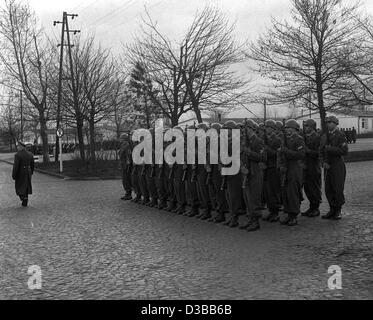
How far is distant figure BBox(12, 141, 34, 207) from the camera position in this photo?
49.4ft

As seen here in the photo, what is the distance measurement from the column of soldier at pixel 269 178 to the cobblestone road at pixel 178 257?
466 millimetres

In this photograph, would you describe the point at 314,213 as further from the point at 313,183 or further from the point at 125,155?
the point at 125,155

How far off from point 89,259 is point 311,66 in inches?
996

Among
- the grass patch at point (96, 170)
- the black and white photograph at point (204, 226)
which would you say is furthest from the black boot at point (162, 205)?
the grass patch at point (96, 170)

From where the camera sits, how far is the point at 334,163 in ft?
34.0

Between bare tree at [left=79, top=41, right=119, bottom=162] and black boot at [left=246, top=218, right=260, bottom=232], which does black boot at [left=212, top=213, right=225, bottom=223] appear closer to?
black boot at [left=246, top=218, right=260, bottom=232]

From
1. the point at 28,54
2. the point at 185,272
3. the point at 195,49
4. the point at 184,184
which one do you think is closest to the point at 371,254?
the point at 185,272

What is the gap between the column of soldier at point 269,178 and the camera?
966 cm

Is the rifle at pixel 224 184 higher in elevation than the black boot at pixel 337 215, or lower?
higher

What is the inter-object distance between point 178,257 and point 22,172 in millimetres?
8943

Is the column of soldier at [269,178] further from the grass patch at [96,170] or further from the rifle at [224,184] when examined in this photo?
the grass patch at [96,170]

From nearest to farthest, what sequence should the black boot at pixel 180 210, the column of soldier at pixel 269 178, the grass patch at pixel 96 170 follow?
the column of soldier at pixel 269 178
the black boot at pixel 180 210
the grass patch at pixel 96 170

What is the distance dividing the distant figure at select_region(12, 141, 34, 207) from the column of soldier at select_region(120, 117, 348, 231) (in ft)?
15.0
